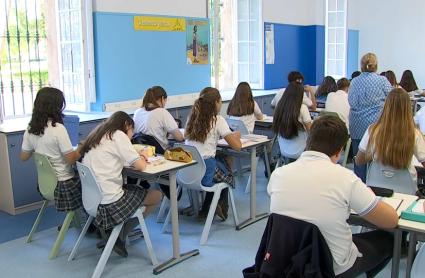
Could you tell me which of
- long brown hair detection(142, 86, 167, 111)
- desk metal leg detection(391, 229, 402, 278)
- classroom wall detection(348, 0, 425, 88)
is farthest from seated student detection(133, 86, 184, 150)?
classroom wall detection(348, 0, 425, 88)

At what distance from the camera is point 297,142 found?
4.52 m

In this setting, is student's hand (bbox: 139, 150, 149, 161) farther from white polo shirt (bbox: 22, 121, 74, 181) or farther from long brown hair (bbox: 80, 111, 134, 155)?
white polo shirt (bbox: 22, 121, 74, 181)

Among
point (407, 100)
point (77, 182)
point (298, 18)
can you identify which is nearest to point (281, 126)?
point (407, 100)

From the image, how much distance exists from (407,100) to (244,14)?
4.88 m

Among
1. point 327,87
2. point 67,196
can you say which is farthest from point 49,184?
point 327,87

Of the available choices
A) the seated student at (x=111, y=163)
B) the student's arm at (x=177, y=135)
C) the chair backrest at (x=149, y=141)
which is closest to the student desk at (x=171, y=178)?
the seated student at (x=111, y=163)

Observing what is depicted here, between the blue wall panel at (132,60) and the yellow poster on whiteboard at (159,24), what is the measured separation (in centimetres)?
5

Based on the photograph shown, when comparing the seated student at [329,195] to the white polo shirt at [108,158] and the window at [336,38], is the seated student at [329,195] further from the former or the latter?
the window at [336,38]

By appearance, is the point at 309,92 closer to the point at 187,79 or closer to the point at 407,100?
the point at 187,79

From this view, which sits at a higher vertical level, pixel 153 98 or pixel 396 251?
pixel 153 98

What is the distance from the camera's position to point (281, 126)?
176 inches

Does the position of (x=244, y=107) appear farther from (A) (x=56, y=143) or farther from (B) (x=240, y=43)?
(B) (x=240, y=43)

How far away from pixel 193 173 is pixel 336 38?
21.4ft

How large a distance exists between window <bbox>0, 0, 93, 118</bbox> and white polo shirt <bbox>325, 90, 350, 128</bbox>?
2702 millimetres
